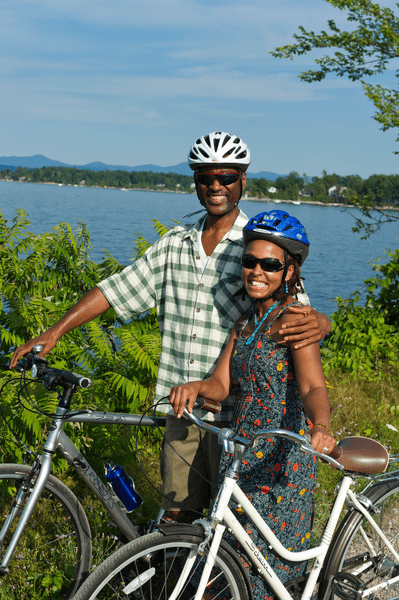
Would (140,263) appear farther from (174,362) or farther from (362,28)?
(362,28)

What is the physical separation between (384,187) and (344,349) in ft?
14.4

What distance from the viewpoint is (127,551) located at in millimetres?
2580

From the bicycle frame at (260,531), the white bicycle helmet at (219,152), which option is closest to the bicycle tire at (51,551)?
the bicycle frame at (260,531)

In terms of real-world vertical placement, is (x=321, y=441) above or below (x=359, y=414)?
above

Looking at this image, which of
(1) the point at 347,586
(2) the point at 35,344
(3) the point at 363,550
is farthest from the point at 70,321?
(3) the point at 363,550

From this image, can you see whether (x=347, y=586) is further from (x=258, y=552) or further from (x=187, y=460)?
(x=187, y=460)

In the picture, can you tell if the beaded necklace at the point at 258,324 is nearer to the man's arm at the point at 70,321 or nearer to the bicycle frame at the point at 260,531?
the bicycle frame at the point at 260,531

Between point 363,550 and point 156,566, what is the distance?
183 cm

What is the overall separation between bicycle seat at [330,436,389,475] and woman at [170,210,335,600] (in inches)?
8.2

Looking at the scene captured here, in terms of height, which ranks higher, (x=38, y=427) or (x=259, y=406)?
(x=259, y=406)

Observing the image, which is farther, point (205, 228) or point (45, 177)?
point (45, 177)

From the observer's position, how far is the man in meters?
3.60

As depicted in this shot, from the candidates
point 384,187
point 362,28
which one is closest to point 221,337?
point 362,28

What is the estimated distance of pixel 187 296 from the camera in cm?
369
